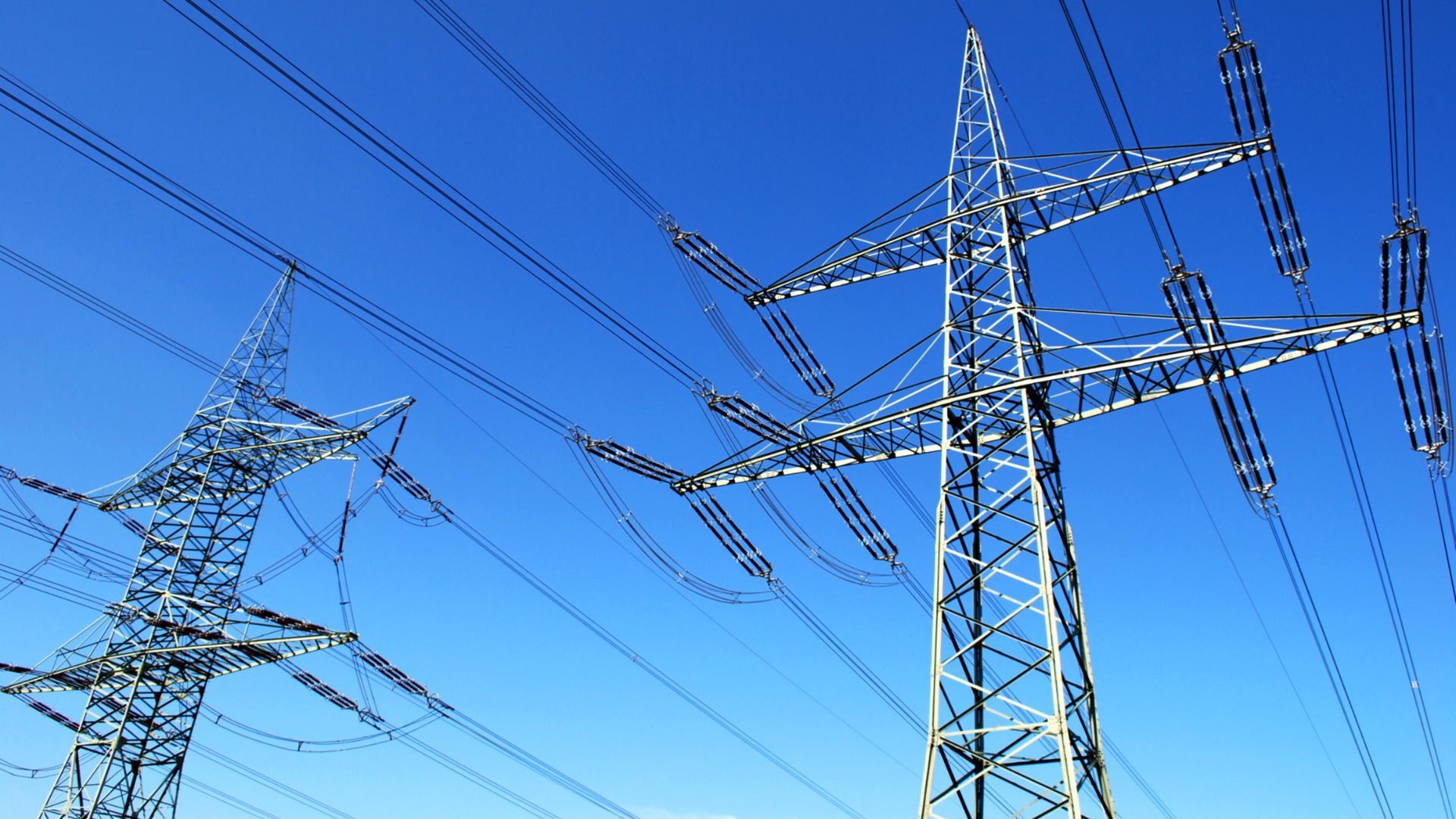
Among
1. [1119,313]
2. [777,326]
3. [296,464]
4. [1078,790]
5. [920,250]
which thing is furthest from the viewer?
→ [296,464]

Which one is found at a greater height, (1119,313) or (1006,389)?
(1119,313)

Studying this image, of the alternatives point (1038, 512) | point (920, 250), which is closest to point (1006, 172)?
point (920, 250)

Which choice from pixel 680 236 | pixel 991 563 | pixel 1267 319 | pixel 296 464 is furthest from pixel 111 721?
pixel 1267 319

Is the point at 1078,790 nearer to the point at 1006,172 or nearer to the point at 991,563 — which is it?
the point at 991,563

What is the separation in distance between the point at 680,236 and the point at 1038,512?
10679mm

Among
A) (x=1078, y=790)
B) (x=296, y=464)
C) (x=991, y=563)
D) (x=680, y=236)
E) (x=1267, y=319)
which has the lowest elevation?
(x=1078, y=790)

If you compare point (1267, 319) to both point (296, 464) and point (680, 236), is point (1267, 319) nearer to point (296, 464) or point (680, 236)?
point (680, 236)

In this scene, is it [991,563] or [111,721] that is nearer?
[991,563]

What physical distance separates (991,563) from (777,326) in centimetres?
846

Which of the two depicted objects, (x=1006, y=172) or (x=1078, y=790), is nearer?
(x=1078, y=790)

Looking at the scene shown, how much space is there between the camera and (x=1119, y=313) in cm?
1315

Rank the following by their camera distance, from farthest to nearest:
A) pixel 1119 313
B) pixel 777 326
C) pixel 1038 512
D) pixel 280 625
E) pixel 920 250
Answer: pixel 280 625, pixel 777 326, pixel 920 250, pixel 1119 313, pixel 1038 512

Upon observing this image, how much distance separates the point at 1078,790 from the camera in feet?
30.7

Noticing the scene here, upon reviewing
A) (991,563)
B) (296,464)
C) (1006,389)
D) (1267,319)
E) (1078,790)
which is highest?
(296,464)
